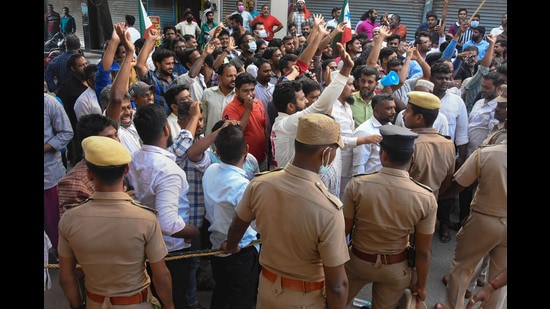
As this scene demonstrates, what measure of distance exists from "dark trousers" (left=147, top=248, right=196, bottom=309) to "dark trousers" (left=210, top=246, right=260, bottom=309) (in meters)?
0.23

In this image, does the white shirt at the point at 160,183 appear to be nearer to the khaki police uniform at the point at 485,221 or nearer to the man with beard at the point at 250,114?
the man with beard at the point at 250,114

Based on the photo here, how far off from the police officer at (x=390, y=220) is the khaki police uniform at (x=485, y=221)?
0.71 metres

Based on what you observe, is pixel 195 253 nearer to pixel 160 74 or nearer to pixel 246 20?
pixel 160 74

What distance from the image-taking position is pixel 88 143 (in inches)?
95.8

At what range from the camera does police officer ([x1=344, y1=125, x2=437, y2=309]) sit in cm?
293

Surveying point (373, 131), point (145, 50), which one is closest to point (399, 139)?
point (373, 131)

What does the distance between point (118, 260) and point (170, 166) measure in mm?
755

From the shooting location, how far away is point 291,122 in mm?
3936

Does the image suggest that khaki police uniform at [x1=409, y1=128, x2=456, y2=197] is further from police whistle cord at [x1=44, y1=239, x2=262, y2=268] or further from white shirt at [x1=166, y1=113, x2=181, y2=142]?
white shirt at [x1=166, y1=113, x2=181, y2=142]

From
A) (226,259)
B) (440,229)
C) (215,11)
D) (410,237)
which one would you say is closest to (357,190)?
(410,237)

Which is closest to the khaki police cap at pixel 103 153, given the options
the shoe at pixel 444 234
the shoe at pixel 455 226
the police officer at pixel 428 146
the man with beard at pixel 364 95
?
the police officer at pixel 428 146

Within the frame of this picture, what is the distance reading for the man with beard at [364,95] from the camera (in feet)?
16.9

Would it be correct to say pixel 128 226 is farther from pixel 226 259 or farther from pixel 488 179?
pixel 488 179

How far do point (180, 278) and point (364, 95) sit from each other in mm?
3022
